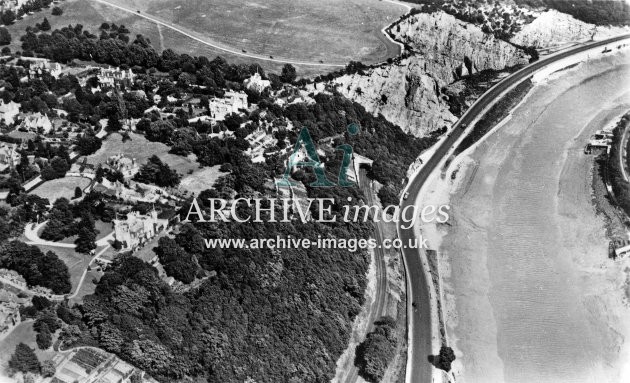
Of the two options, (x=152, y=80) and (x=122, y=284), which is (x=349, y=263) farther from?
(x=152, y=80)

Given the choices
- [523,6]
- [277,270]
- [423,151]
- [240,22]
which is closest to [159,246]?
[277,270]

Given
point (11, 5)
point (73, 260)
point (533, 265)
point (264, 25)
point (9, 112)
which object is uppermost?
point (264, 25)

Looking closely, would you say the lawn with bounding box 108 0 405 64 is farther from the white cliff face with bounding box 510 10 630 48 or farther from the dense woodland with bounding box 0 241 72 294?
the dense woodland with bounding box 0 241 72 294

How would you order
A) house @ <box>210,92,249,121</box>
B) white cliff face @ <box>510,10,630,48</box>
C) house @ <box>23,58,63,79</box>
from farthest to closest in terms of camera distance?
white cliff face @ <box>510,10,630,48</box> < house @ <box>23,58,63,79</box> < house @ <box>210,92,249,121</box>

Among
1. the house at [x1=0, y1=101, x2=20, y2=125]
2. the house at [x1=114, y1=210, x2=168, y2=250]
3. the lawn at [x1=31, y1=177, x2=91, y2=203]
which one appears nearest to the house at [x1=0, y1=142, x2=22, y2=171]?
the lawn at [x1=31, y1=177, x2=91, y2=203]

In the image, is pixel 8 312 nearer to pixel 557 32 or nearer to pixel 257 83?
pixel 257 83

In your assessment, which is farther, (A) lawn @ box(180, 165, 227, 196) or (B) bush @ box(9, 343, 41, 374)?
(A) lawn @ box(180, 165, 227, 196)

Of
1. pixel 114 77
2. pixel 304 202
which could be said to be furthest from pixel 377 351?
pixel 114 77
